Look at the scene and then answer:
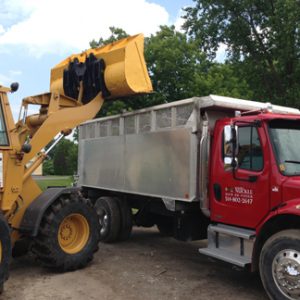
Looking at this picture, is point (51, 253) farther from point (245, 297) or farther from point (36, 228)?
point (245, 297)

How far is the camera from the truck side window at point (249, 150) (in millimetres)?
6086

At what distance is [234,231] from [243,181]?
710 millimetres

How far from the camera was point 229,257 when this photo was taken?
243 inches

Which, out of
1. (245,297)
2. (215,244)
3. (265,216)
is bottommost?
(245,297)

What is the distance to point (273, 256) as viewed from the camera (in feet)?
18.0

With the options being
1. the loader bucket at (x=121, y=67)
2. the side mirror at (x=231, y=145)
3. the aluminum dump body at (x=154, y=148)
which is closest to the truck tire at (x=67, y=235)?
the aluminum dump body at (x=154, y=148)

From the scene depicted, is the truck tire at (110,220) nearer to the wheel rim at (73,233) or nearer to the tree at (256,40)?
the wheel rim at (73,233)

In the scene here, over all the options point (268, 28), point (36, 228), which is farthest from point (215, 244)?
point (268, 28)

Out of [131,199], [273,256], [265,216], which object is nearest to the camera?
[273,256]

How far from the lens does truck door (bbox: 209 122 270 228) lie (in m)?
6.00

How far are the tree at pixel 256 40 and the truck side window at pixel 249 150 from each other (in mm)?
14068

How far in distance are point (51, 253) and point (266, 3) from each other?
18302 mm

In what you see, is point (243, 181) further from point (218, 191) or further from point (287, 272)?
point (287, 272)

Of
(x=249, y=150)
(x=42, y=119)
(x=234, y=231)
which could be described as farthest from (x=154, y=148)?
(x=234, y=231)
